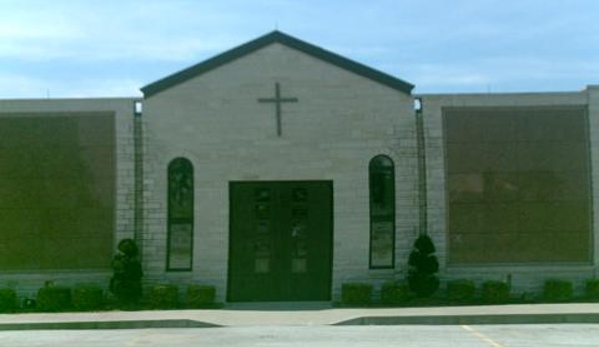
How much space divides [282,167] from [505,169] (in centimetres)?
517

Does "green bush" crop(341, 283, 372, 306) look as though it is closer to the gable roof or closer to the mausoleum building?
the mausoleum building

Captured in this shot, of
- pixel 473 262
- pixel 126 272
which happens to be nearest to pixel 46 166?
pixel 126 272

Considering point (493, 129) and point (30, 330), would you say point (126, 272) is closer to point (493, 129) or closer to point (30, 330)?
point (30, 330)

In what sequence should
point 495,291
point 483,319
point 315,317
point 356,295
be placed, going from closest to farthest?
point 483,319
point 315,317
point 356,295
point 495,291

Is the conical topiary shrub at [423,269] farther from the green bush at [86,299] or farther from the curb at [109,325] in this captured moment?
the green bush at [86,299]

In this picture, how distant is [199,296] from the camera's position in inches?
841

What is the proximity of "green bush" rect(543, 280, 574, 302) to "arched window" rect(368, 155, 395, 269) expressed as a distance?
3537mm

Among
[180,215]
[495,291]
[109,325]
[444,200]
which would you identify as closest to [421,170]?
[444,200]

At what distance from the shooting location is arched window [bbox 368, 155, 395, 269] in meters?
22.1

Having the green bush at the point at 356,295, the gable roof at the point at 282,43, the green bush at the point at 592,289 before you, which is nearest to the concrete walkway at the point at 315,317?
the green bush at the point at 356,295

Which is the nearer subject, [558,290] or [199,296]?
[199,296]

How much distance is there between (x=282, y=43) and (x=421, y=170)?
14.3 ft

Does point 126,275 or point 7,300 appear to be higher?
point 126,275

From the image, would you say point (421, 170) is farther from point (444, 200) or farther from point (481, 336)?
point (481, 336)
